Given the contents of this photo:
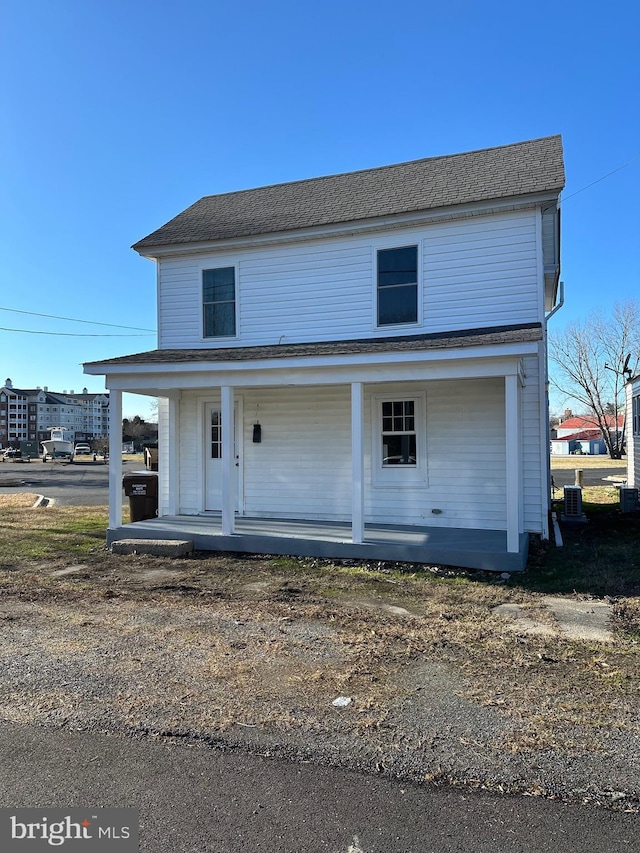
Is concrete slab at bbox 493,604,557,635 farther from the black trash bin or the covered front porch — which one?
the black trash bin

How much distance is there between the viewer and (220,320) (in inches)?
446

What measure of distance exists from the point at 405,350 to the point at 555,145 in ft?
19.6

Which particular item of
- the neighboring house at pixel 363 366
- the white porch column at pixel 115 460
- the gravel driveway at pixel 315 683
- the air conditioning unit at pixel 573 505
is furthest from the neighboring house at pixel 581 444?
the gravel driveway at pixel 315 683

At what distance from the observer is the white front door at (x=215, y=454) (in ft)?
36.2

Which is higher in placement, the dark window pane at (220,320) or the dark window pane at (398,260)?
the dark window pane at (398,260)

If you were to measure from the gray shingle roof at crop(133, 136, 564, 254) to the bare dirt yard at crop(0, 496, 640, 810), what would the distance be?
20.6 feet

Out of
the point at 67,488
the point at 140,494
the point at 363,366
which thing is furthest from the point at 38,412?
the point at 363,366

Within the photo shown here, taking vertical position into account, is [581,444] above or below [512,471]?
above

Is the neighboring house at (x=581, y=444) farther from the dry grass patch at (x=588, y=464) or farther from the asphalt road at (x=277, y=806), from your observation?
the asphalt road at (x=277, y=806)

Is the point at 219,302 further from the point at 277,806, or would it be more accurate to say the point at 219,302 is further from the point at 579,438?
the point at 579,438

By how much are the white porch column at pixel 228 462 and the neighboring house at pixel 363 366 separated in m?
0.02

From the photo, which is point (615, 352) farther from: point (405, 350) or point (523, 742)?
point (523, 742)

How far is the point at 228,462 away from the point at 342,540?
2.13 m

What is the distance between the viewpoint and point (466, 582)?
704 centimetres
